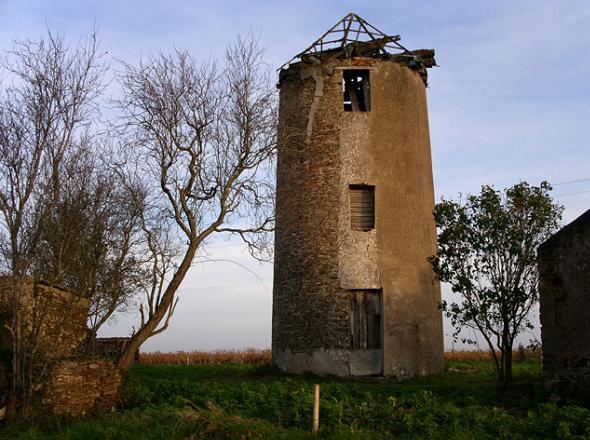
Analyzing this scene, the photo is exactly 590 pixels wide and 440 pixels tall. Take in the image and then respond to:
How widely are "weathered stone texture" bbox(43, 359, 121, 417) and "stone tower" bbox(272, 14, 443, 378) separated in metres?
5.95

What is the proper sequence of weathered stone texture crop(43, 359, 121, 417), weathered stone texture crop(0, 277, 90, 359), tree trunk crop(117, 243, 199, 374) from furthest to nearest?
tree trunk crop(117, 243, 199, 374), weathered stone texture crop(0, 277, 90, 359), weathered stone texture crop(43, 359, 121, 417)

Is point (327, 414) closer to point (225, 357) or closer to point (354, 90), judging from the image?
point (354, 90)

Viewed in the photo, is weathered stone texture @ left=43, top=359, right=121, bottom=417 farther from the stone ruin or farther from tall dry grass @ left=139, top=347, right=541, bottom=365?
tall dry grass @ left=139, top=347, right=541, bottom=365

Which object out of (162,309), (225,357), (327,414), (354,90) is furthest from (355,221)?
(225,357)

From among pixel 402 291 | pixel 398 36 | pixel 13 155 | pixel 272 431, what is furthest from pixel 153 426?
pixel 398 36

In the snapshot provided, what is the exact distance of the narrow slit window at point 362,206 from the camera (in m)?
18.7

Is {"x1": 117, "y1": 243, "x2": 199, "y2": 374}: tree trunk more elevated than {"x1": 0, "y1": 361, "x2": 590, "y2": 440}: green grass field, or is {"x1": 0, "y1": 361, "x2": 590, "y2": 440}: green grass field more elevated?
{"x1": 117, "y1": 243, "x2": 199, "y2": 374}: tree trunk

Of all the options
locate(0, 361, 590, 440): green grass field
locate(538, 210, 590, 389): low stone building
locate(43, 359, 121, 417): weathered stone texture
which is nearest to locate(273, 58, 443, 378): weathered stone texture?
locate(0, 361, 590, 440): green grass field

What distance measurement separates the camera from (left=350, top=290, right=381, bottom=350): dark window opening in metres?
17.9

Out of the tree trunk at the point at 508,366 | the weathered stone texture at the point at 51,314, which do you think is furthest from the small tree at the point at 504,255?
the weathered stone texture at the point at 51,314

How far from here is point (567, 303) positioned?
1387 centimetres

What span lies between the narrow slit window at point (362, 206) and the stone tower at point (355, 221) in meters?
0.03

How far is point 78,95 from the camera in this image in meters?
14.3

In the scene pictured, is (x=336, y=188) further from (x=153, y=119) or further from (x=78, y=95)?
(x=78, y=95)
